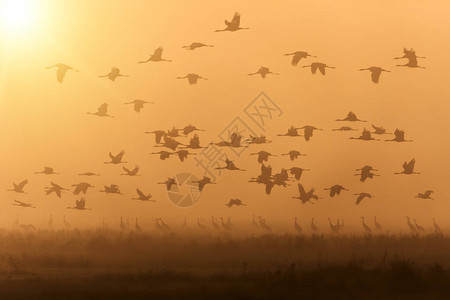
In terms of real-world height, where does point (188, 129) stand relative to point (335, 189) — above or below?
above

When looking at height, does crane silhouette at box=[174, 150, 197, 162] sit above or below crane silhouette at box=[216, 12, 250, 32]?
below

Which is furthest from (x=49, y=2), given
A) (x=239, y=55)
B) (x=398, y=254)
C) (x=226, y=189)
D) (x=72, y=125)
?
(x=398, y=254)

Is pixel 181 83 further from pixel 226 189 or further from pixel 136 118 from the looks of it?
pixel 226 189

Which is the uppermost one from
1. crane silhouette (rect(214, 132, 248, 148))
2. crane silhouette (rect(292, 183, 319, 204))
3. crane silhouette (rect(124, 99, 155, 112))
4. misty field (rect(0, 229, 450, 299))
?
crane silhouette (rect(124, 99, 155, 112))

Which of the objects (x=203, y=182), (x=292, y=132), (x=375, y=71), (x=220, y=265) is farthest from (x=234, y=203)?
(x=375, y=71)

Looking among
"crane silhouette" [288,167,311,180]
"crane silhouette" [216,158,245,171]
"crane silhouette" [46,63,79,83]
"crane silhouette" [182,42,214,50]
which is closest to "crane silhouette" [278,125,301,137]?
"crane silhouette" [288,167,311,180]

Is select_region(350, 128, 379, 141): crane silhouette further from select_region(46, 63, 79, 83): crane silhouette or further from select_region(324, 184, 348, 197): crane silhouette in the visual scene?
select_region(46, 63, 79, 83): crane silhouette

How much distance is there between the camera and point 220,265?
214 centimetres

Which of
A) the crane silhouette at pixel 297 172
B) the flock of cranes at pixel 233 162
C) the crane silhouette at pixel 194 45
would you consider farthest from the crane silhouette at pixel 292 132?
the crane silhouette at pixel 194 45

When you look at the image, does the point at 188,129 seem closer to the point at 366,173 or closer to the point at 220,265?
the point at 220,265

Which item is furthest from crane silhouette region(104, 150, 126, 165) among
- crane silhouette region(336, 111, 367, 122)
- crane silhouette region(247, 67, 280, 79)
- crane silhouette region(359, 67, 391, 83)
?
crane silhouette region(359, 67, 391, 83)

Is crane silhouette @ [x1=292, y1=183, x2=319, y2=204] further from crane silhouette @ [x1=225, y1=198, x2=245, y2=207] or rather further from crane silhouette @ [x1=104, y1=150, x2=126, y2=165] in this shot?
crane silhouette @ [x1=104, y1=150, x2=126, y2=165]

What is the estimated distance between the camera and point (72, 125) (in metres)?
2.14

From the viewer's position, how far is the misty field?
6.95 ft
